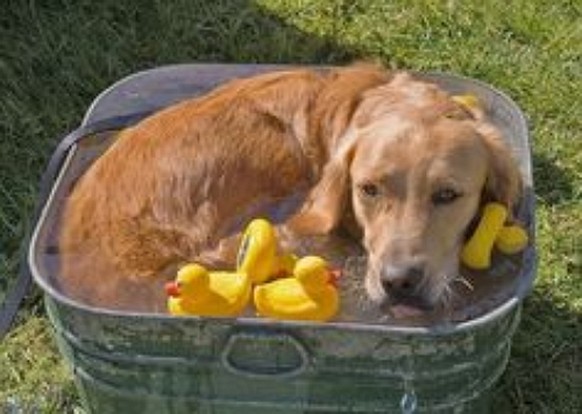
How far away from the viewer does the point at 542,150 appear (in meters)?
5.18

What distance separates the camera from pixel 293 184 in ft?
13.0

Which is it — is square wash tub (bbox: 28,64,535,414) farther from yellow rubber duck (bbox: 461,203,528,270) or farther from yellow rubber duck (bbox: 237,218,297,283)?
yellow rubber duck (bbox: 237,218,297,283)

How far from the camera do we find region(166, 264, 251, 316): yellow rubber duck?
3.37 metres

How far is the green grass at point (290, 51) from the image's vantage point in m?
5.05

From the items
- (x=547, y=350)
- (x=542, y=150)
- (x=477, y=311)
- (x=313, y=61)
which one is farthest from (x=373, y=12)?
(x=477, y=311)

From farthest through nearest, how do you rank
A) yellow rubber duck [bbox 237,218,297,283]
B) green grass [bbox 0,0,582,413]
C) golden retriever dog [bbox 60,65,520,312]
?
green grass [bbox 0,0,582,413] → golden retriever dog [bbox 60,65,520,312] → yellow rubber duck [bbox 237,218,297,283]

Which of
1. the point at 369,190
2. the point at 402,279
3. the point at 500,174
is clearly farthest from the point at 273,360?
the point at 500,174

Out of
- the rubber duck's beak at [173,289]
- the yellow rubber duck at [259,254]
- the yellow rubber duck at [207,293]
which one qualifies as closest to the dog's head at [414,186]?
the yellow rubber duck at [259,254]

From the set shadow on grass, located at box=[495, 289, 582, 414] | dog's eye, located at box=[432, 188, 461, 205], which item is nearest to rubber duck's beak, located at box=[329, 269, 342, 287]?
dog's eye, located at box=[432, 188, 461, 205]

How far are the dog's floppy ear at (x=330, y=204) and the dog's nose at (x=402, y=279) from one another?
391 mm

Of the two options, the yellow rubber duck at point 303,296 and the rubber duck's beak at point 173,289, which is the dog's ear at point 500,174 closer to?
the yellow rubber duck at point 303,296

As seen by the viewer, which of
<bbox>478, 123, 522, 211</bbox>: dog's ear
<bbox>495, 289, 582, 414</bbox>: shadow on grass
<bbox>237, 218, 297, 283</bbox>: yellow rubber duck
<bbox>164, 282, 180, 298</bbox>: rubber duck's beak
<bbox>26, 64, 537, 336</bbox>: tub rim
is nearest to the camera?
<bbox>26, 64, 537, 336</bbox>: tub rim

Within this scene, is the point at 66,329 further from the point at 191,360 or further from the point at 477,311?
the point at 477,311

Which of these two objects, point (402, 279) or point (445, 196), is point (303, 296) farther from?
point (445, 196)
